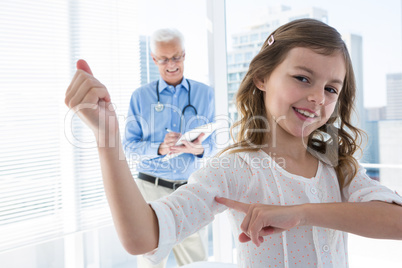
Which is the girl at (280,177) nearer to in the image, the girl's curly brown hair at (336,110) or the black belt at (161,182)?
the girl's curly brown hair at (336,110)

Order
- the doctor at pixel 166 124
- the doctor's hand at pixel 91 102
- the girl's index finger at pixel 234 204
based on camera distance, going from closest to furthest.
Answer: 1. the doctor's hand at pixel 91 102
2. the girl's index finger at pixel 234 204
3. the doctor at pixel 166 124

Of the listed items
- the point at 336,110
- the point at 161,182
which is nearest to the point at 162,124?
the point at 161,182

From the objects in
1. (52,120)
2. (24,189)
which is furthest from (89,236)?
(52,120)

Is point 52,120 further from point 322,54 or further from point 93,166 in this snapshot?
point 322,54

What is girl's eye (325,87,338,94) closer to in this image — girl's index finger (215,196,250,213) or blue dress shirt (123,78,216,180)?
girl's index finger (215,196,250,213)

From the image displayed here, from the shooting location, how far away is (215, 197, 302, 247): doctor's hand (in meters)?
0.71

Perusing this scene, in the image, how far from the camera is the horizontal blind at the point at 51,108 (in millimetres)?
2180

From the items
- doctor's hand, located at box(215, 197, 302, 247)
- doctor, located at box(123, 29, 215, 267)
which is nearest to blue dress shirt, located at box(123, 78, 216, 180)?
doctor, located at box(123, 29, 215, 267)

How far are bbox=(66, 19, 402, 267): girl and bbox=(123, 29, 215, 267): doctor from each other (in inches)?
47.5

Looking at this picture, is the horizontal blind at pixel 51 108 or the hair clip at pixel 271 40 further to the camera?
the horizontal blind at pixel 51 108

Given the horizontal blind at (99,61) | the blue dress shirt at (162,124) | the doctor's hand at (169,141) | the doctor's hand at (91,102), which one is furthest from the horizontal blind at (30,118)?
the doctor's hand at (91,102)

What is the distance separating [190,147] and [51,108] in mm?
925

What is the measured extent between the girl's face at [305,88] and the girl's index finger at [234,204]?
0.93ft

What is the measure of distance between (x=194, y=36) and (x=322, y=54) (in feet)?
6.98
